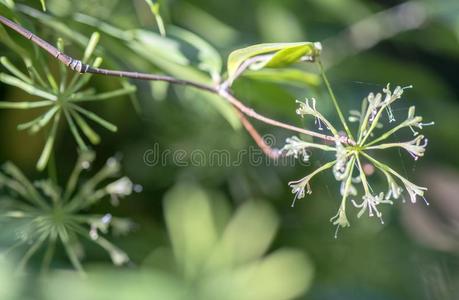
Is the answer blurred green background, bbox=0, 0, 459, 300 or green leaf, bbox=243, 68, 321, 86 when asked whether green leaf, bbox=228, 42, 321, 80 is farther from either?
blurred green background, bbox=0, 0, 459, 300

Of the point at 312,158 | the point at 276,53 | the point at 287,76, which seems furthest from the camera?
the point at 312,158

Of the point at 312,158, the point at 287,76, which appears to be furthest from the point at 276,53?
the point at 312,158

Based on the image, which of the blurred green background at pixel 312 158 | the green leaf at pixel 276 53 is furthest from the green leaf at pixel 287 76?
the blurred green background at pixel 312 158

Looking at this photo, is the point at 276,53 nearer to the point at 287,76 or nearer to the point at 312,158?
the point at 287,76

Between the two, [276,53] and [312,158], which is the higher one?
[312,158]

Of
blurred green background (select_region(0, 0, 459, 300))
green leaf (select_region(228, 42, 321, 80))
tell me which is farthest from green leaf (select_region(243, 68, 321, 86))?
blurred green background (select_region(0, 0, 459, 300))

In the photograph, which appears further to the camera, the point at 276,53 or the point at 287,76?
the point at 287,76

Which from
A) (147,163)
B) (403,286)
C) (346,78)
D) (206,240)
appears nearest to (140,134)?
(147,163)
